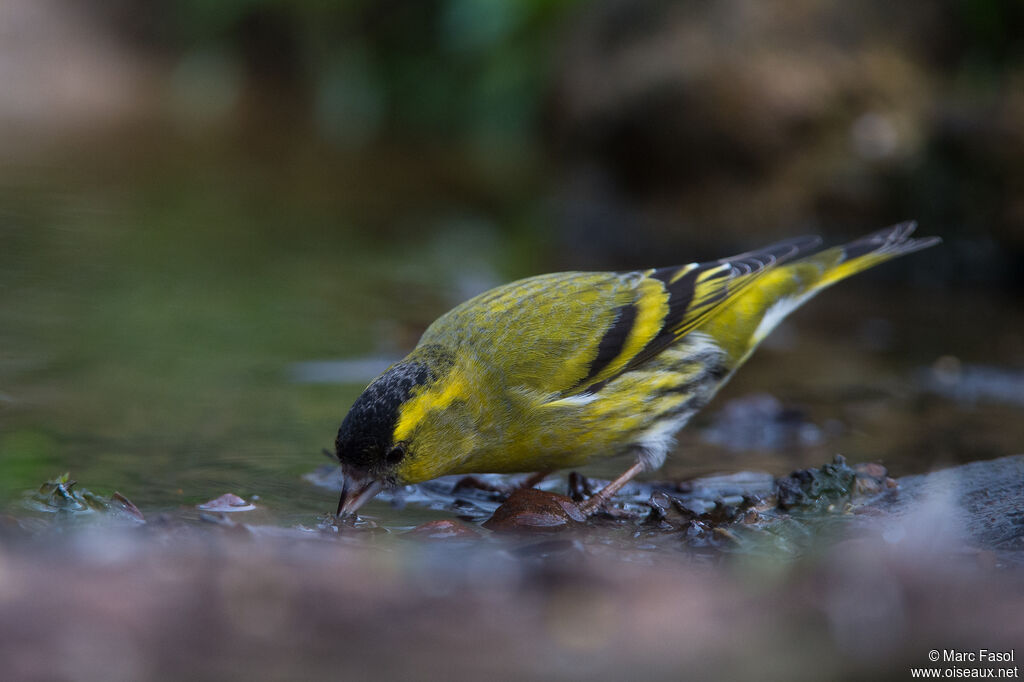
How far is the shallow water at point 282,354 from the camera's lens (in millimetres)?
3982

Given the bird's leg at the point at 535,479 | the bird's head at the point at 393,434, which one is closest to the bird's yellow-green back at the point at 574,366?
the bird's head at the point at 393,434

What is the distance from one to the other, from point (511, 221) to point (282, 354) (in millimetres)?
4804

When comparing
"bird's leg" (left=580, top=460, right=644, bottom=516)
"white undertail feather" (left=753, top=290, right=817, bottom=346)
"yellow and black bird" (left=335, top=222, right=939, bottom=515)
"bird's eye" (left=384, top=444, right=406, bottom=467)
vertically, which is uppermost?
"white undertail feather" (left=753, top=290, right=817, bottom=346)

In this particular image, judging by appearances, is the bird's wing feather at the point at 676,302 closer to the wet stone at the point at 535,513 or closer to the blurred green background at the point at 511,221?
the blurred green background at the point at 511,221

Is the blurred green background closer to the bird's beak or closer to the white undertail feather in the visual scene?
the bird's beak

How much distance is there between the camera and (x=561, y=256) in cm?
845

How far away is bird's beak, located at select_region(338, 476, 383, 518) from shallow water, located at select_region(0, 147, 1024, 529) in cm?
11

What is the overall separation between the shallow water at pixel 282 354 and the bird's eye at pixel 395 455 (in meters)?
0.18

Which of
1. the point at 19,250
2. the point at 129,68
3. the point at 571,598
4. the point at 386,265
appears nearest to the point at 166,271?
the point at 19,250

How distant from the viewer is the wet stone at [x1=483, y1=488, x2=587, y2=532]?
133 inches

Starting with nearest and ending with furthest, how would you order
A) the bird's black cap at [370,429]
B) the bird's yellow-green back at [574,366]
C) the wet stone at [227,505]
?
the wet stone at [227,505], the bird's black cap at [370,429], the bird's yellow-green back at [574,366]

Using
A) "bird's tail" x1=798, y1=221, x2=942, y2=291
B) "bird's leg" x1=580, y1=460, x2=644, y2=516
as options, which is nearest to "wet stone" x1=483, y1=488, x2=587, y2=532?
"bird's leg" x1=580, y1=460, x2=644, y2=516

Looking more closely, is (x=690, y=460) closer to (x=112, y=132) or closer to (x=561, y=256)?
(x=561, y=256)

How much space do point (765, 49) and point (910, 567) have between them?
21.8 ft
